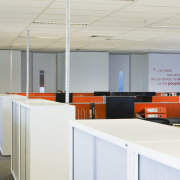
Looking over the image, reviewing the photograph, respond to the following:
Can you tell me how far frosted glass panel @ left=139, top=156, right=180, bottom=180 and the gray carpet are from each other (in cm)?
459

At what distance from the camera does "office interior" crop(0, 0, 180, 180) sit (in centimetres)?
177

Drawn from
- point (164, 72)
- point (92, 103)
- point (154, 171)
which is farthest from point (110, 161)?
point (164, 72)

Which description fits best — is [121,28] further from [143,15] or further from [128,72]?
[128,72]

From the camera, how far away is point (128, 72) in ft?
55.5

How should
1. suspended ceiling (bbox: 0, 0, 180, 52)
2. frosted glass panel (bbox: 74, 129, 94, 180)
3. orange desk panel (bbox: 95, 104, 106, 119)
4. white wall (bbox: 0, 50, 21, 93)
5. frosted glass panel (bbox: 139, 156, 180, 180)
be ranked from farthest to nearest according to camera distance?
1. white wall (bbox: 0, 50, 21, 93)
2. orange desk panel (bbox: 95, 104, 106, 119)
3. suspended ceiling (bbox: 0, 0, 180, 52)
4. frosted glass panel (bbox: 74, 129, 94, 180)
5. frosted glass panel (bbox: 139, 156, 180, 180)

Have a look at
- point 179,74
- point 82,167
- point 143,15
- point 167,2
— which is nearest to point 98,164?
point 82,167

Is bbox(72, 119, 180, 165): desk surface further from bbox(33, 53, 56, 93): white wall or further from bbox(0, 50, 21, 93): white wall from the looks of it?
bbox(33, 53, 56, 93): white wall

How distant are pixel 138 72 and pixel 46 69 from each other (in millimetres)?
3796

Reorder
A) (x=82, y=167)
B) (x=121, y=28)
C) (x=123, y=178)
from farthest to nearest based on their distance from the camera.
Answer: (x=121, y=28) → (x=82, y=167) → (x=123, y=178)

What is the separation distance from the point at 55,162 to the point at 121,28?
4920mm

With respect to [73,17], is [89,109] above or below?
below

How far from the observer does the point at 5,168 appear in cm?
644

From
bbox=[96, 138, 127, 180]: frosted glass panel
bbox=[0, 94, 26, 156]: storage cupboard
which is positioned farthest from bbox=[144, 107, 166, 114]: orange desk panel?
bbox=[96, 138, 127, 180]: frosted glass panel

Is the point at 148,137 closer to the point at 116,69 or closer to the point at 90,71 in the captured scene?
the point at 90,71
